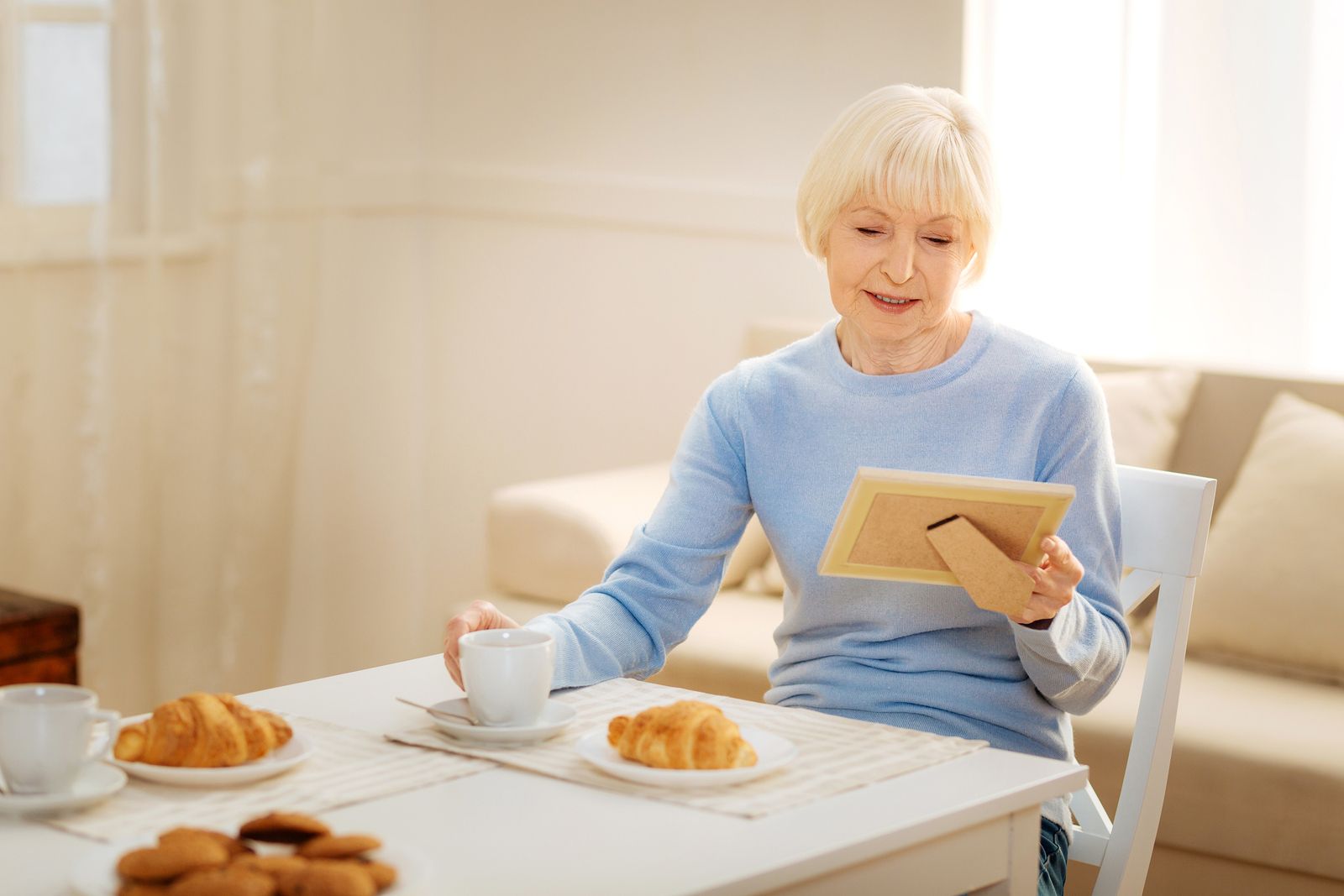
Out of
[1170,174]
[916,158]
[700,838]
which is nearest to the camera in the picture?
[700,838]

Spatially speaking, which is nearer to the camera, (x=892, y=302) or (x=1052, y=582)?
(x=1052, y=582)

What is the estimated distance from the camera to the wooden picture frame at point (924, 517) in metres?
1.18

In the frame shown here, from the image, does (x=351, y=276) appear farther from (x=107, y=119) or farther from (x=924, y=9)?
(x=924, y=9)

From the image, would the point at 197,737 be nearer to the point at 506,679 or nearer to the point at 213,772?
the point at 213,772

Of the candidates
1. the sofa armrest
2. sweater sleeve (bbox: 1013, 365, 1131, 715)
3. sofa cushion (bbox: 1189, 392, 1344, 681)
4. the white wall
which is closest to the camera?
sweater sleeve (bbox: 1013, 365, 1131, 715)

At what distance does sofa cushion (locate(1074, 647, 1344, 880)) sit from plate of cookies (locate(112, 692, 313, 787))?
4.67 ft

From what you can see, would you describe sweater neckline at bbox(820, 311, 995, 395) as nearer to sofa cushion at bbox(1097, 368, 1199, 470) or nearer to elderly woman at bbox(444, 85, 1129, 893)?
elderly woman at bbox(444, 85, 1129, 893)

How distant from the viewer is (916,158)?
1566 mm

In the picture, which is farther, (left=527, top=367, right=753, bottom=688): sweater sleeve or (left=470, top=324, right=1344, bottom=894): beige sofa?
(left=470, top=324, right=1344, bottom=894): beige sofa

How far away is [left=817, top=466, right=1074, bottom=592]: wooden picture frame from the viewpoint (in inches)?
46.4

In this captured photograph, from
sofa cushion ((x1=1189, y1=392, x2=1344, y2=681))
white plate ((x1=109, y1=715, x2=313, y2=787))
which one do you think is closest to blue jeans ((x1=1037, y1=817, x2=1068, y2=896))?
white plate ((x1=109, y1=715, x2=313, y2=787))

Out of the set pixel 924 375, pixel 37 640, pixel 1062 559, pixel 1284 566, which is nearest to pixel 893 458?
pixel 924 375

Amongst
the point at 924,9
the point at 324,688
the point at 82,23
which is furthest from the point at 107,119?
the point at 324,688

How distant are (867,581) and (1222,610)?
3.68ft
